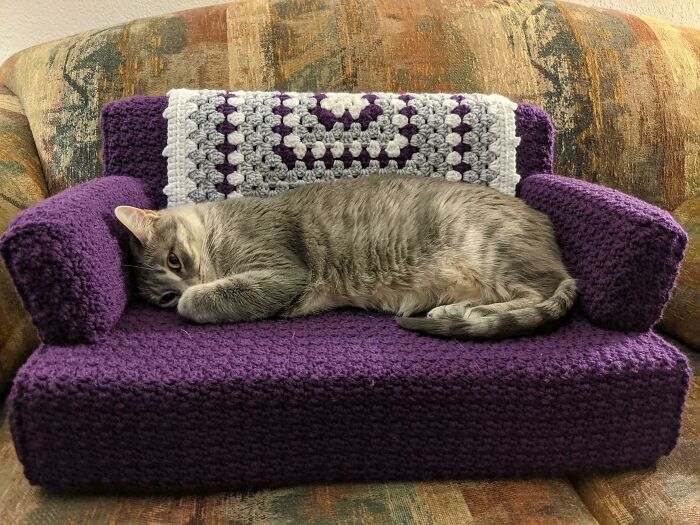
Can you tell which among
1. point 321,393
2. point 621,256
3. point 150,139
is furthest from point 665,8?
point 321,393

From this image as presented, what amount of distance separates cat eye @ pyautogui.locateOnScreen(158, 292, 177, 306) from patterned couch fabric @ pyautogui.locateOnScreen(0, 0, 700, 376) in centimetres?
70

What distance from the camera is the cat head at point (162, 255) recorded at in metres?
1.27

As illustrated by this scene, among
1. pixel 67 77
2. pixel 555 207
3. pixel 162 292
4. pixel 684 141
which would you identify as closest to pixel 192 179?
pixel 162 292

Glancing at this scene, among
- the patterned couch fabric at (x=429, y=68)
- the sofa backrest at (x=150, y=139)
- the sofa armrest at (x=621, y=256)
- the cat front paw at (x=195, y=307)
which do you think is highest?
the patterned couch fabric at (x=429, y=68)

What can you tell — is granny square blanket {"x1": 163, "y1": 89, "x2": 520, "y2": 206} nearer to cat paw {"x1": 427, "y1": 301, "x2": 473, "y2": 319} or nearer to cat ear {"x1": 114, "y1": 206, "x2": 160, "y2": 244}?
cat ear {"x1": 114, "y1": 206, "x2": 160, "y2": 244}

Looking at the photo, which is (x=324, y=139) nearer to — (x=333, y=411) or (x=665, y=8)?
(x=333, y=411)

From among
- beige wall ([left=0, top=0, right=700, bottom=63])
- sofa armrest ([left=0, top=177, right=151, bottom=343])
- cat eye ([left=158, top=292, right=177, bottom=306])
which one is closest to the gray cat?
cat eye ([left=158, top=292, right=177, bottom=306])

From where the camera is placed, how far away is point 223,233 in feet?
4.49

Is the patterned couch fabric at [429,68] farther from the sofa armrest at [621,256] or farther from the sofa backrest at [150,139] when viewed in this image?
the sofa armrest at [621,256]

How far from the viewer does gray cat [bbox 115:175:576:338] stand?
4.00ft

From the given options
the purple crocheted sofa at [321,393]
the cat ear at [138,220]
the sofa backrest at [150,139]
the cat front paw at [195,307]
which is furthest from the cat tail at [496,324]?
the cat ear at [138,220]

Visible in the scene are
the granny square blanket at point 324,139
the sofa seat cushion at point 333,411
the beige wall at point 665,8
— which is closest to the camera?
the sofa seat cushion at point 333,411

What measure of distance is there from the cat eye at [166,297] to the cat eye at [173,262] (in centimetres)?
7

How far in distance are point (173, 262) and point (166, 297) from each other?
0.32 ft
